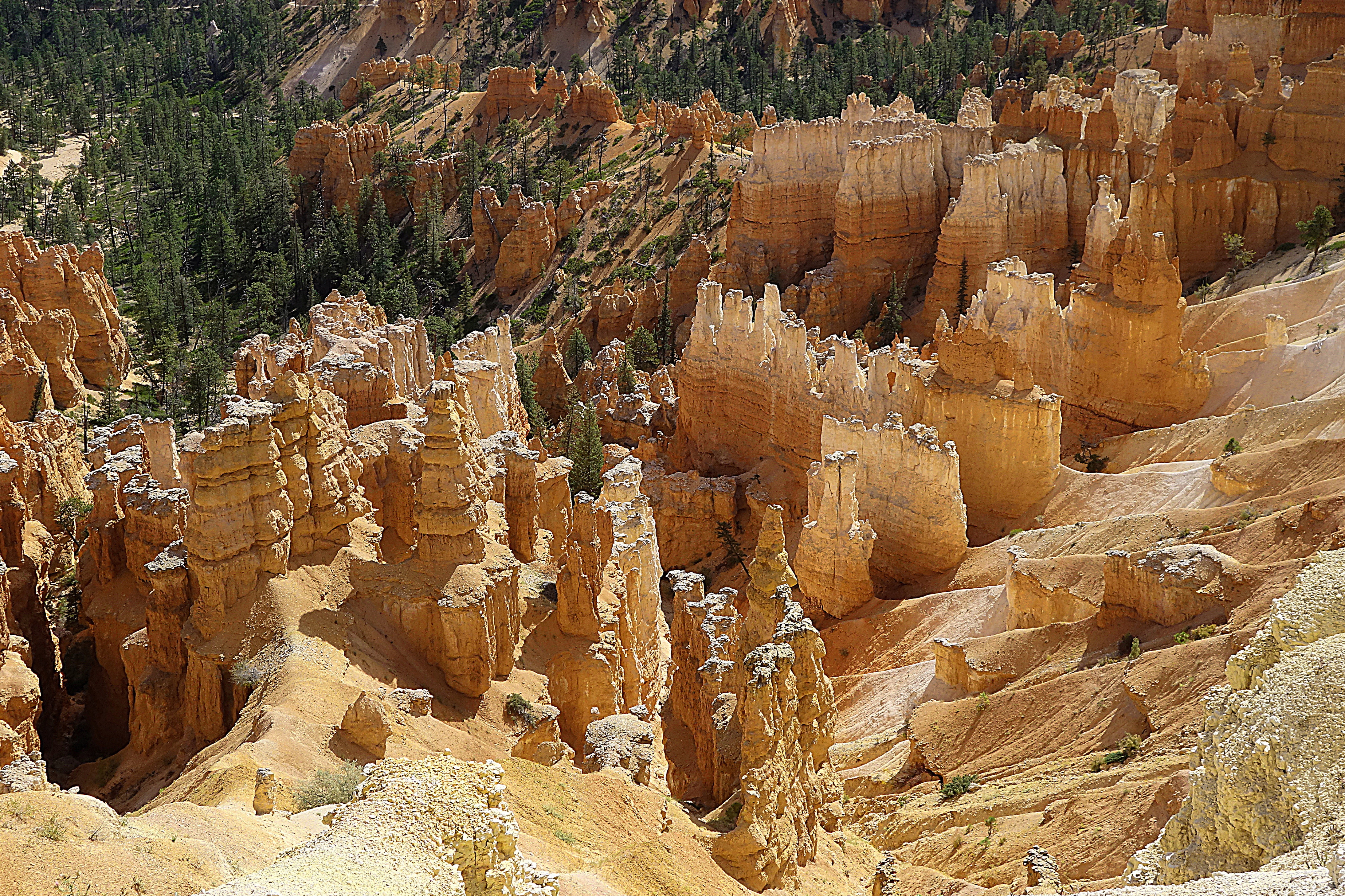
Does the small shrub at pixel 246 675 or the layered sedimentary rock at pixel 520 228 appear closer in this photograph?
the small shrub at pixel 246 675

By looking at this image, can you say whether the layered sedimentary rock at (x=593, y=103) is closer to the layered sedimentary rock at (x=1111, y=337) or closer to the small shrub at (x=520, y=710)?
the layered sedimentary rock at (x=1111, y=337)

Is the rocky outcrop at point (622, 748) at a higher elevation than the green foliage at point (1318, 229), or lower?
higher

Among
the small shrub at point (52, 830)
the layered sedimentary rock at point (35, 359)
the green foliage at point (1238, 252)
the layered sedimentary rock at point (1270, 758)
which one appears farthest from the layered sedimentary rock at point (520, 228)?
the small shrub at point (52, 830)

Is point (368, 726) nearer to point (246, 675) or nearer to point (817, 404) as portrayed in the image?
point (246, 675)

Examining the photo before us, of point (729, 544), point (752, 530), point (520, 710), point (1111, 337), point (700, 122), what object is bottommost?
point (729, 544)

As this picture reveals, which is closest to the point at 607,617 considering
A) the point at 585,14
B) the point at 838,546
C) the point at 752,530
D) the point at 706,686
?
the point at 706,686

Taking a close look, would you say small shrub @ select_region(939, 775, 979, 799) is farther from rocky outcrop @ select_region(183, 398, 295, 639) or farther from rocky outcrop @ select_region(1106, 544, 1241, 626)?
rocky outcrop @ select_region(183, 398, 295, 639)
